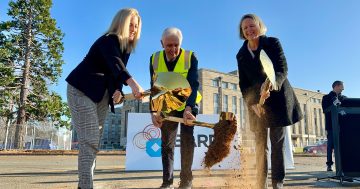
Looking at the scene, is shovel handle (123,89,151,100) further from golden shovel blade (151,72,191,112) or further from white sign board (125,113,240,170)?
white sign board (125,113,240,170)

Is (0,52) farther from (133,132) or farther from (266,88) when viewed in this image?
(266,88)

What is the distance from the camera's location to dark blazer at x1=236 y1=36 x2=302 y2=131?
11.0 feet

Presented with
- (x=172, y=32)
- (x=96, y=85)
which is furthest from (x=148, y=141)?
(x=96, y=85)

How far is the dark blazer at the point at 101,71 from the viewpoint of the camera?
2.73 metres

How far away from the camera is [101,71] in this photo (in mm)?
2887

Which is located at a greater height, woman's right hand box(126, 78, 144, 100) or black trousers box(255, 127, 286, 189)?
woman's right hand box(126, 78, 144, 100)

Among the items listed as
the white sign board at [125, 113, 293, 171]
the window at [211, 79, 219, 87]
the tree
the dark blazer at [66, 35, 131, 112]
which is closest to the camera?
the dark blazer at [66, 35, 131, 112]

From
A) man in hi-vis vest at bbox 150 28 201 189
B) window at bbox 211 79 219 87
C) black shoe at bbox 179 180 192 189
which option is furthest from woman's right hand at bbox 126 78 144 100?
window at bbox 211 79 219 87

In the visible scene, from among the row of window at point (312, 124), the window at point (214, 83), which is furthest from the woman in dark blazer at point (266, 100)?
the row of window at point (312, 124)

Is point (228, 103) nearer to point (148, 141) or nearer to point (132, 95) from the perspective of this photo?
point (148, 141)

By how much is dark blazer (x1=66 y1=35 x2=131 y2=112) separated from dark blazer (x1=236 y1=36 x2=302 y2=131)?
4.61ft

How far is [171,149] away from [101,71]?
55.6 inches

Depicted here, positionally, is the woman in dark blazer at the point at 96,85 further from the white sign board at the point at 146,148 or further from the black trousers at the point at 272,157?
the white sign board at the point at 146,148

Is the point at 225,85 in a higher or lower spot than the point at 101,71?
higher
